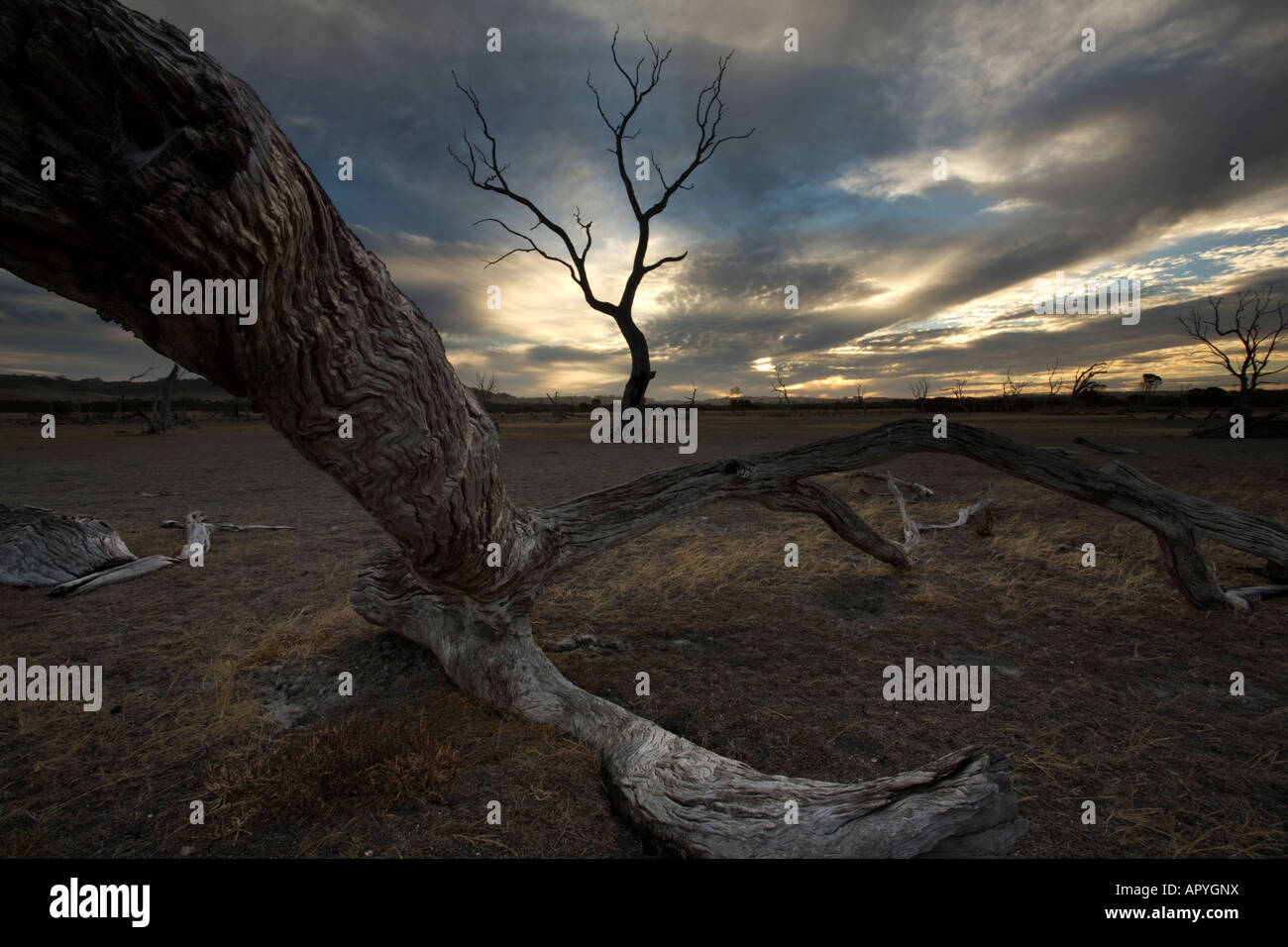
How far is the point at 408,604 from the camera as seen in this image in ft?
14.7

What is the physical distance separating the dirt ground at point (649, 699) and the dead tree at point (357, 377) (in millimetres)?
390

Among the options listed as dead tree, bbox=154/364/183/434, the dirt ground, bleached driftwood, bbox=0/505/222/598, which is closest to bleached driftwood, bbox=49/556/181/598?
bleached driftwood, bbox=0/505/222/598

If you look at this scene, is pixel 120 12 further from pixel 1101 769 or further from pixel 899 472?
pixel 899 472

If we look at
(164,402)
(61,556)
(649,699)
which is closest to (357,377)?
(649,699)

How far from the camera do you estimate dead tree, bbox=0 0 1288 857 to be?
4.91ft

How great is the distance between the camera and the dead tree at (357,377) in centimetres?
150

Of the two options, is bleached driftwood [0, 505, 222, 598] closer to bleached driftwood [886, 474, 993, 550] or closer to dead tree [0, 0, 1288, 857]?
dead tree [0, 0, 1288, 857]

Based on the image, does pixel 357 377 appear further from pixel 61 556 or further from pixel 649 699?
pixel 61 556

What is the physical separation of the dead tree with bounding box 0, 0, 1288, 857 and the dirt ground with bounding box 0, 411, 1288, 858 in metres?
0.39

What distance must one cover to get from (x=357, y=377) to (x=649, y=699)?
9.66ft
